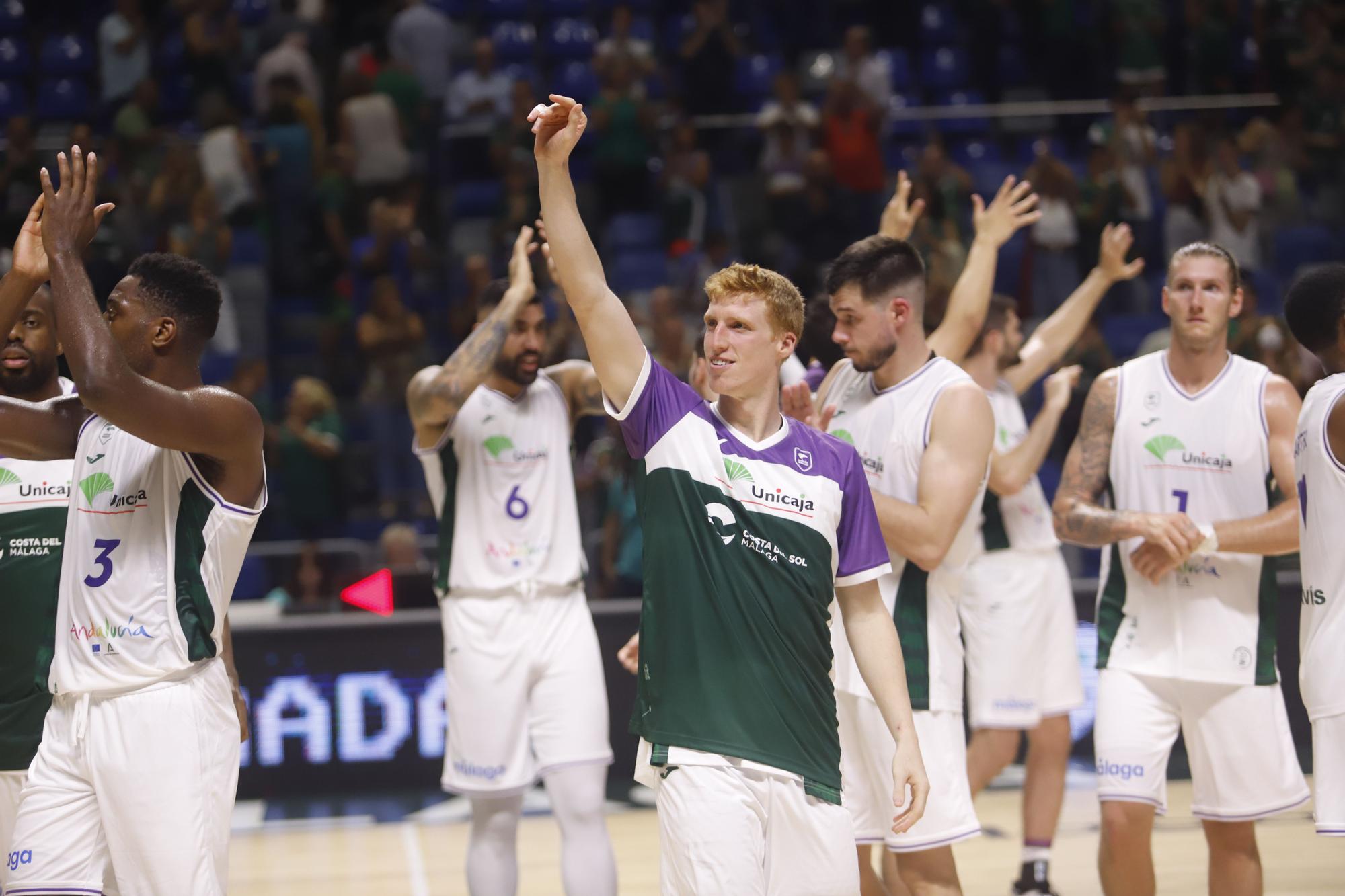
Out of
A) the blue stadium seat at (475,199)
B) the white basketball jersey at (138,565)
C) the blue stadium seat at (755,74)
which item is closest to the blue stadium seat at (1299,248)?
the blue stadium seat at (755,74)

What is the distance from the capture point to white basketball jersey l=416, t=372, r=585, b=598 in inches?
241

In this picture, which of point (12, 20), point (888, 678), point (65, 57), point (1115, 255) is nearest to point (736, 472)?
point (888, 678)

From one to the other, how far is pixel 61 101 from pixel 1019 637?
1073 cm

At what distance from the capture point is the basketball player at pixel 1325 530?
4688 mm

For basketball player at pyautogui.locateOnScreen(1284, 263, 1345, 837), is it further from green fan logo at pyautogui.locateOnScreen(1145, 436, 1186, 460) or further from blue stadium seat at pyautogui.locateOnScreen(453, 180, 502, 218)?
blue stadium seat at pyautogui.locateOnScreen(453, 180, 502, 218)

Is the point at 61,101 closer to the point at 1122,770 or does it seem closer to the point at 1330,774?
the point at 1122,770

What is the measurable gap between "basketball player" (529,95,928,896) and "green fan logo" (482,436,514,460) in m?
2.02

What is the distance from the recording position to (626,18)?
13.7 m

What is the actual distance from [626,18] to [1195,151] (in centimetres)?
522

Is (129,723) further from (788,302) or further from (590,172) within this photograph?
(590,172)

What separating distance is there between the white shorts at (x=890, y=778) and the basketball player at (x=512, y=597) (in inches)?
46.8

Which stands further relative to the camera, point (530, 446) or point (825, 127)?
point (825, 127)

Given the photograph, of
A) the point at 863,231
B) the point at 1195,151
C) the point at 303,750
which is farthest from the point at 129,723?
the point at 1195,151

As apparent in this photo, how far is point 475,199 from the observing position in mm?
13664
